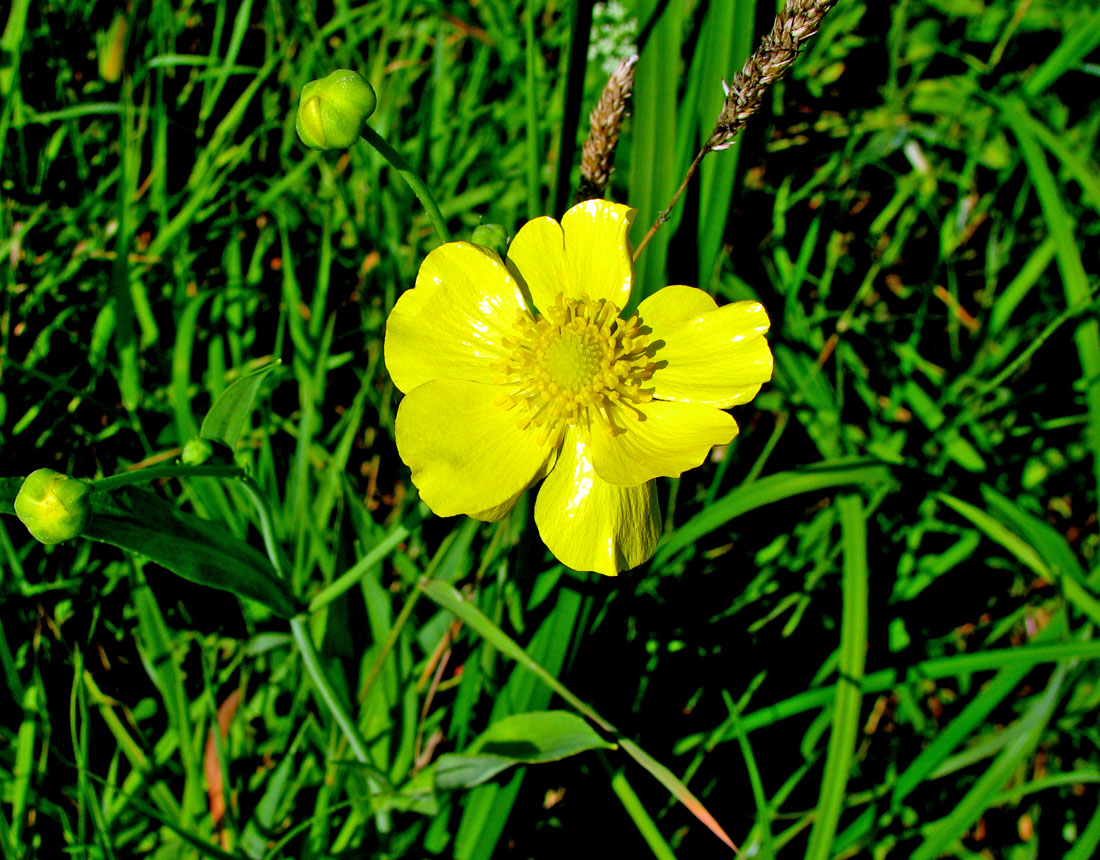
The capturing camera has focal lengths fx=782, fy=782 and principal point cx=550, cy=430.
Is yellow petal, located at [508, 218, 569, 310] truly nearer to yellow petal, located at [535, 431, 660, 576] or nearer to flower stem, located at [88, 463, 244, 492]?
yellow petal, located at [535, 431, 660, 576]

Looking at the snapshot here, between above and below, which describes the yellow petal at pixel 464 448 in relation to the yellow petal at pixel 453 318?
below

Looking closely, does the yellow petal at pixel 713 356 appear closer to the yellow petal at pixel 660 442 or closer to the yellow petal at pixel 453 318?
the yellow petal at pixel 660 442

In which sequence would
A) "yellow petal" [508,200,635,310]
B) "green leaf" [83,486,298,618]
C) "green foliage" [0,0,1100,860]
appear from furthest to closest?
"green foliage" [0,0,1100,860]
"yellow petal" [508,200,635,310]
"green leaf" [83,486,298,618]

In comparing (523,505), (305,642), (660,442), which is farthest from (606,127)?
(305,642)

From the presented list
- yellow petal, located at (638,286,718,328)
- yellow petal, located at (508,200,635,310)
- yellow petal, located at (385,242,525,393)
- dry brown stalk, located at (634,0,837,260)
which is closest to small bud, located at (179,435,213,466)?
yellow petal, located at (385,242,525,393)

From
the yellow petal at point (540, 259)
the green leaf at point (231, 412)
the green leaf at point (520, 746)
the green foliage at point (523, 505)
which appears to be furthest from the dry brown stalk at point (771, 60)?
the green leaf at point (520, 746)

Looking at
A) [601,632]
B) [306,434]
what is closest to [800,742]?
[601,632]
